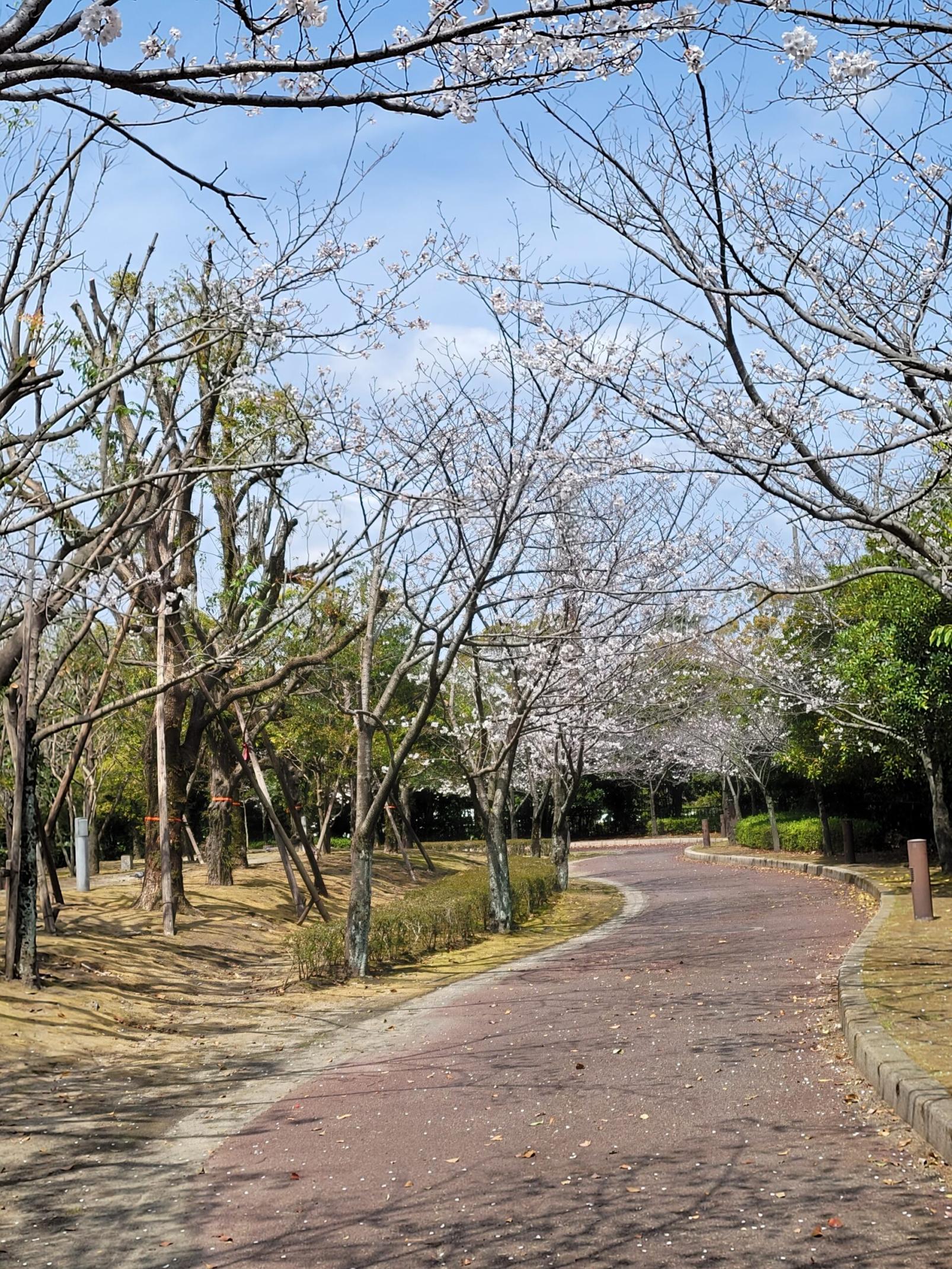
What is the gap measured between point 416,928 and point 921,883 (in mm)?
6177

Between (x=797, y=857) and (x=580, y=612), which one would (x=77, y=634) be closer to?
(x=580, y=612)

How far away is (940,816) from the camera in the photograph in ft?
65.8

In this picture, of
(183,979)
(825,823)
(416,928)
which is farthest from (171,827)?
(825,823)

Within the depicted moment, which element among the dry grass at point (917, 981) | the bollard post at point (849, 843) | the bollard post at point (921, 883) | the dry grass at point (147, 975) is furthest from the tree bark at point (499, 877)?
the bollard post at point (849, 843)

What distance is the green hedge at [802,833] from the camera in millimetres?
27609

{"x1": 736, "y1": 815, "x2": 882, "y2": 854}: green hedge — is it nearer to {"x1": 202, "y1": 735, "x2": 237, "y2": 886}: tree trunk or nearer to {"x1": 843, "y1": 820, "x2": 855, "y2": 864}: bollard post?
{"x1": 843, "y1": 820, "x2": 855, "y2": 864}: bollard post

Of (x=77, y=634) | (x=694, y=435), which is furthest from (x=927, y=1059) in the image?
(x=77, y=634)

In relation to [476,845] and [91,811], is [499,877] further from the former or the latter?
[476,845]

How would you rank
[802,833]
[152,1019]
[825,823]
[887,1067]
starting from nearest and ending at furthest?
[887,1067], [152,1019], [825,823], [802,833]

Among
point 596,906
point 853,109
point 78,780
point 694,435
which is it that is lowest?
point 596,906

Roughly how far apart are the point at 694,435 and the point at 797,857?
73.6 ft

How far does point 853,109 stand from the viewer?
285 inches

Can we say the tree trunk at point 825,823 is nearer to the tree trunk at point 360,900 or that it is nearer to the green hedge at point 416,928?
the green hedge at point 416,928

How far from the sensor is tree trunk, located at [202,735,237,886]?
21.3 metres
